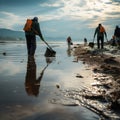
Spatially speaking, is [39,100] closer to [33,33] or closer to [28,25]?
[28,25]

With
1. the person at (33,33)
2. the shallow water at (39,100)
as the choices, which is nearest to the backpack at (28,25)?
the person at (33,33)

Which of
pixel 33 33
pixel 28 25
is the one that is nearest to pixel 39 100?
pixel 28 25

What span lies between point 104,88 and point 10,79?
2.48 meters

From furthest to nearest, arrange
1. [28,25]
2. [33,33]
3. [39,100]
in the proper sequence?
[33,33] < [28,25] < [39,100]

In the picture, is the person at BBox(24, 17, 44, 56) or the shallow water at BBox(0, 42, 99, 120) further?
the person at BBox(24, 17, 44, 56)

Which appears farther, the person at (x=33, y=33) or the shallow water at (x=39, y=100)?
the person at (x=33, y=33)

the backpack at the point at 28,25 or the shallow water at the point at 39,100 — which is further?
the backpack at the point at 28,25

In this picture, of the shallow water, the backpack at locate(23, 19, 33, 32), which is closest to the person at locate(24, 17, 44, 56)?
the backpack at locate(23, 19, 33, 32)

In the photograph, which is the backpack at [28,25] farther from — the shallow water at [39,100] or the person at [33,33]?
the shallow water at [39,100]

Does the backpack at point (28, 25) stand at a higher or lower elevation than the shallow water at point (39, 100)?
higher

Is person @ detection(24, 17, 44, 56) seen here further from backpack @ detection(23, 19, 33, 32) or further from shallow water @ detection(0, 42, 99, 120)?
shallow water @ detection(0, 42, 99, 120)

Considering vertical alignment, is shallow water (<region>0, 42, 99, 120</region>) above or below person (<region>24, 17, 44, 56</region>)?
below

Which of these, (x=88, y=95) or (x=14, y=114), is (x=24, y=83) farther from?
(x=14, y=114)

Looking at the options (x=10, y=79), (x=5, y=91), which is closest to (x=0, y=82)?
(x=10, y=79)
